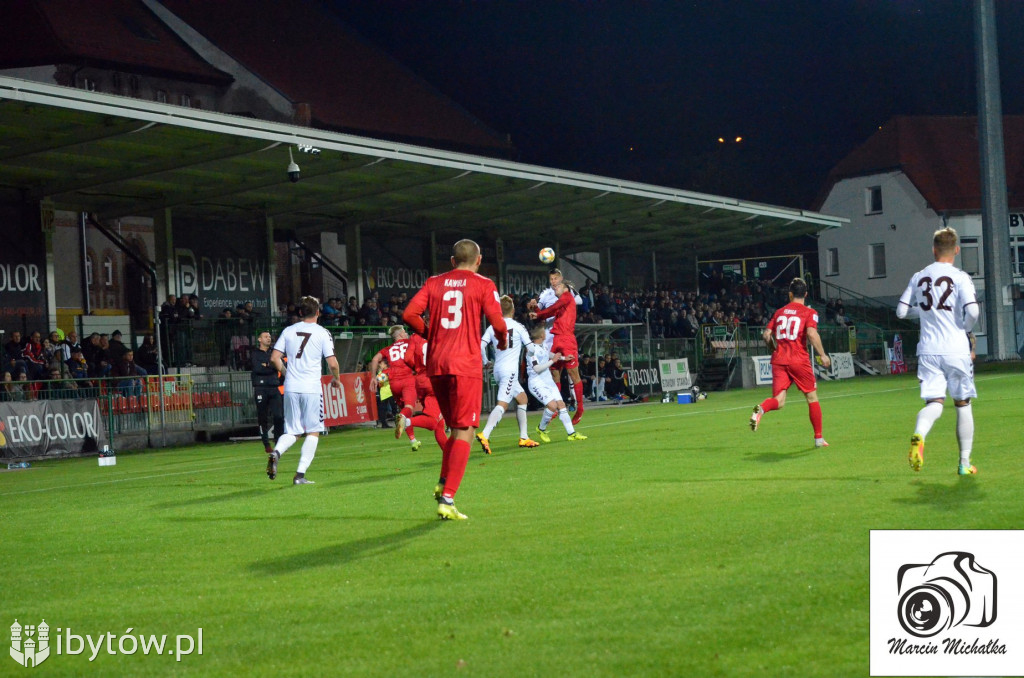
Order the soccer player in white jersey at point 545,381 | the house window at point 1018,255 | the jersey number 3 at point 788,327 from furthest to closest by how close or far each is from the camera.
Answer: the house window at point 1018,255, the soccer player in white jersey at point 545,381, the jersey number 3 at point 788,327

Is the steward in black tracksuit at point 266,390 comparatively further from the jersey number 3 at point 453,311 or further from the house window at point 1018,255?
the house window at point 1018,255

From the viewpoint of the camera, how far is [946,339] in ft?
33.9

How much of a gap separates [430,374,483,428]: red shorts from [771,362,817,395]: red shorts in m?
7.15

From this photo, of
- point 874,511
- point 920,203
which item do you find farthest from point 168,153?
point 920,203

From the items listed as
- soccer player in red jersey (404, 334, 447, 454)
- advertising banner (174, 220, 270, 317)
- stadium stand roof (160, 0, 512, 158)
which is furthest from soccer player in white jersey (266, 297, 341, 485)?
stadium stand roof (160, 0, 512, 158)

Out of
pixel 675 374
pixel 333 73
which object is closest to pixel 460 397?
pixel 675 374

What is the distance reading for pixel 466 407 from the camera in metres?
9.12

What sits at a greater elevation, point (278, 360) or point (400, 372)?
point (278, 360)

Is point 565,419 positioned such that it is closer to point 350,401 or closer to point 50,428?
point 50,428

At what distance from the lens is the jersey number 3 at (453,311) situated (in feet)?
30.3

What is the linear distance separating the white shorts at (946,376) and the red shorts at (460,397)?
425cm

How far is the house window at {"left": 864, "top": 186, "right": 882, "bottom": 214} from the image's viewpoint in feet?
228

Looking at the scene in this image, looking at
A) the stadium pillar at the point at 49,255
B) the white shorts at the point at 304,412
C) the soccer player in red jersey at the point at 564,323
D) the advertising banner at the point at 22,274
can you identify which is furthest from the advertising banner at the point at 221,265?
the white shorts at the point at 304,412

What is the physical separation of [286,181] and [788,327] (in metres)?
20.5
